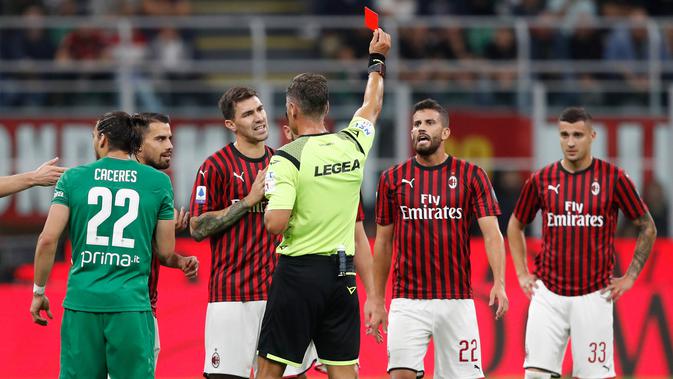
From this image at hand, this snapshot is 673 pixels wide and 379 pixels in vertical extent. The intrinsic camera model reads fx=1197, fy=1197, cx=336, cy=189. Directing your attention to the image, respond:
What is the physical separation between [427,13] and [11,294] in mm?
10497

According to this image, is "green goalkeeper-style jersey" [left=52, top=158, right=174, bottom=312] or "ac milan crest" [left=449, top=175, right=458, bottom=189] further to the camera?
"ac milan crest" [left=449, top=175, right=458, bottom=189]

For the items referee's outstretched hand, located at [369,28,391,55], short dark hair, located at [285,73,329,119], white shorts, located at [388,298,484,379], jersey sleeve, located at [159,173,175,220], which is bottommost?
white shorts, located at [388,298,484,379]

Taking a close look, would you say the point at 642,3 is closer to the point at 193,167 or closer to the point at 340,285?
the point at 193,167

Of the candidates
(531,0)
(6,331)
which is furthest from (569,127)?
(531,0)

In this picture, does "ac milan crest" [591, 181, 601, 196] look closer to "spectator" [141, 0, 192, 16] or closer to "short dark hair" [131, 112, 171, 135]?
"short dark hair" [131, 112, 171, 135]

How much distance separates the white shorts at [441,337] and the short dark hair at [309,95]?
205 cm

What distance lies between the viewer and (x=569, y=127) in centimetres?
949

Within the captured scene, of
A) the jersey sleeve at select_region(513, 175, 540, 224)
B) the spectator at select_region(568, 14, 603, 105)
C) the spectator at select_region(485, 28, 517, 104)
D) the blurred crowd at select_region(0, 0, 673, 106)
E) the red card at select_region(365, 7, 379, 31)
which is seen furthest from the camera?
the spectator at select_region(568, 14, 603, 105)

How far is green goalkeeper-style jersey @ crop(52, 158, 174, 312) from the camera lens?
23.8 feet

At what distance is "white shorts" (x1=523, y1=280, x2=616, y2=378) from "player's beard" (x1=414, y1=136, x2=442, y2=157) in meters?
1.64

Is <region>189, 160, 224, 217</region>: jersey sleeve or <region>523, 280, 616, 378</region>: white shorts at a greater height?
<region>189, 160, 224, 217</region>: jersey sleeve

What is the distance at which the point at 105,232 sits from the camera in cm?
727

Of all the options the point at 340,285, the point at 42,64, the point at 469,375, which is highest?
the point at 42,64

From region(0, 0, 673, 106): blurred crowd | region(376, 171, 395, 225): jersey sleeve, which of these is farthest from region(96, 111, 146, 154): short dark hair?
region(0, 0, 673, 106): blurred crowd
